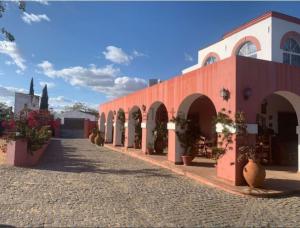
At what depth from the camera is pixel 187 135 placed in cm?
1148

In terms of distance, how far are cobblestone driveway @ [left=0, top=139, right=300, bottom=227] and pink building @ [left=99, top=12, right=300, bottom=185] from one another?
1.58m

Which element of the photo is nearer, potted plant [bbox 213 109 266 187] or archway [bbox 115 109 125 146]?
potted plant [bbox 213 109 266 187]

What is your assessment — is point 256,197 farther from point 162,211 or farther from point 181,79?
point 181,79

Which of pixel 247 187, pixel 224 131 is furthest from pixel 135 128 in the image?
pixel 247 187

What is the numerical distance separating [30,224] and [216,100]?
613 centimetres

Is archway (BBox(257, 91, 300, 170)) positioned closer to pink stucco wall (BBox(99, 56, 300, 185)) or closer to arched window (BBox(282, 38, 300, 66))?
pink stucco wall (BBox(99, 56, 300, 185))

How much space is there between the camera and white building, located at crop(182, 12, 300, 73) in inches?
607

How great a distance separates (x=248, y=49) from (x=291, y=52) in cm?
222

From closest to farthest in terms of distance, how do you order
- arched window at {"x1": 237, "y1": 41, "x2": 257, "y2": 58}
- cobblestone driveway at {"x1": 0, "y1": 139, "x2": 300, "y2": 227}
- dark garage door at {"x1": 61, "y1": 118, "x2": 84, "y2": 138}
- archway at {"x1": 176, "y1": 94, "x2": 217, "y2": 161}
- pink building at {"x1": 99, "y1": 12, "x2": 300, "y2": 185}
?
1. cobblestone driveway at {"x1": 0, "y1": 139, "x2": 300, "y2": 227}
2. pink building at {"x1": 99, "y1": 12, "x2": 300, "y2": 185}
3. archway at {"x1": 176, "y1": 94, "x2": 217, "y2": 161}
4. arched window at {"x1": 237, "y1": 41, "x2": 257, "y2": 58}
5. dark garage door at {"x1": 61, "y1": 118, "x2": 84, "y2": 138}

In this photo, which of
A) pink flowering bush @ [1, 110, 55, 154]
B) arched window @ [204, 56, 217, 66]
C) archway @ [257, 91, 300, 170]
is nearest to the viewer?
pink flowering bush @ [1, 110, 55, 154]

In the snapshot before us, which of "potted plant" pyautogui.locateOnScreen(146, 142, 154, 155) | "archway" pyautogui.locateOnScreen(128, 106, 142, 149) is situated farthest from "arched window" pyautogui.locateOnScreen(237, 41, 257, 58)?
"potted plant" pyautogui.locateOnScreen(146, 142, 154, 155)

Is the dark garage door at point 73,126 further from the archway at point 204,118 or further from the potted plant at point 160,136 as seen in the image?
the potted plant at point 160,136

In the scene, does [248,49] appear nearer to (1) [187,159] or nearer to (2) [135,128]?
(2) [135,128]

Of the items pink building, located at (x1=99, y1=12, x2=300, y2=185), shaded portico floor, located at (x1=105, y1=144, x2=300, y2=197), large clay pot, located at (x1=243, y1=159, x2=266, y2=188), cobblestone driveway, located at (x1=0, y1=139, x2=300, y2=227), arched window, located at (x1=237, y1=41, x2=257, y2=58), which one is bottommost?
cobblestone driveway, located at (x1=0, y1=139, x2=300, y2=227)
